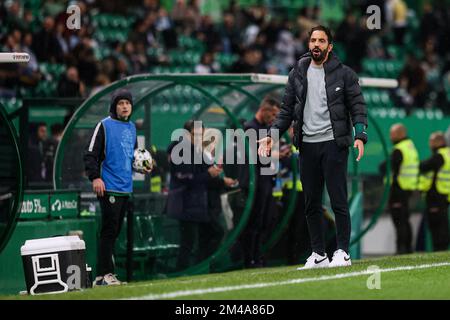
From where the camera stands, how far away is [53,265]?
11.1 meters

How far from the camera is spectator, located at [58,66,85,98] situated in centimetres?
1741

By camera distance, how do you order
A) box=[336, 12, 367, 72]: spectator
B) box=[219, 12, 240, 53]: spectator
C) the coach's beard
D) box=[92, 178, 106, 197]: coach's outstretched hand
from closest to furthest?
1. the coach's beard
2. box=[92, 178, 106, 197]: coach's outstretched hand
3. box=[219, 12, 240, 53]: spectator
4. box=[336, 12, 367, 72]: spectator

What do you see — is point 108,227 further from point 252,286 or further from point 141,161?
point 252,286

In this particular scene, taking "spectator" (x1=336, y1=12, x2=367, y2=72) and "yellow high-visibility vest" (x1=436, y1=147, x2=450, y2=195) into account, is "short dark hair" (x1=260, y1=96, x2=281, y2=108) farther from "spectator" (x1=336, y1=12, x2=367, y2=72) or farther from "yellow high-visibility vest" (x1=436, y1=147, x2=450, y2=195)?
"spectator" (x1=336, y1=12, x2=367, y2=72)

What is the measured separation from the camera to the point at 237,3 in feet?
93.6

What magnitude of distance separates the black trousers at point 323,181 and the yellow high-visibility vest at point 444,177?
8.10 m

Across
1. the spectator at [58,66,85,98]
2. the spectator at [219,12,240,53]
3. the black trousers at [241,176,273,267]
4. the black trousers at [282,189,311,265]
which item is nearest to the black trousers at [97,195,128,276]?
the black trousers at [241,176,273,267]

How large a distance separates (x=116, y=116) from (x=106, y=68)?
23.0 ft

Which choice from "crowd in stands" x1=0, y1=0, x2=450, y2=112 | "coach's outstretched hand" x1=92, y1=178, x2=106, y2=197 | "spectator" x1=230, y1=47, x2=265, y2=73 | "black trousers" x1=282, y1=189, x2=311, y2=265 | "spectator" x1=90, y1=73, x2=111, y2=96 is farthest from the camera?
"spectator" x1=230, y1=47, x2=265, y2=73

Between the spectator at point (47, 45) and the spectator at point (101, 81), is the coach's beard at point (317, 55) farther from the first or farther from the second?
the spectator at point (47, 45)

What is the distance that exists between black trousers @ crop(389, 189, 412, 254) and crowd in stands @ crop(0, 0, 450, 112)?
15.3ft

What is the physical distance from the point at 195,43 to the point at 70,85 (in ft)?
26.2
